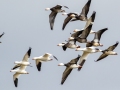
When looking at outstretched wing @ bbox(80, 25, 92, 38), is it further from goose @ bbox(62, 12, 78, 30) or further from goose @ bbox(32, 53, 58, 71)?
goose @ bbox(32, 53, 58, 71)

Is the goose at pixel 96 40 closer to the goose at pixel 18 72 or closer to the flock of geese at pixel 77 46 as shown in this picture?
the flock of geese at pixel 77 46

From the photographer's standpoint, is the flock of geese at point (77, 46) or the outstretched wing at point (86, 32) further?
the flock of geese at point (77, 46)

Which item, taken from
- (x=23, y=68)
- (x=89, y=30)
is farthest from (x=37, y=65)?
(x=89, y=30)

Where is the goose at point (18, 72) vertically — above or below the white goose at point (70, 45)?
below

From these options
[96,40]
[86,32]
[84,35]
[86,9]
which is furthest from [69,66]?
[86,9]

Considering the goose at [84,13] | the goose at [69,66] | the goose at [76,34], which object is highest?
the goose at [84,13]

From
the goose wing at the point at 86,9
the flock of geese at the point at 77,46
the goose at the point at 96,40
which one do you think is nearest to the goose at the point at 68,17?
the flock of geese at the point at 77,46

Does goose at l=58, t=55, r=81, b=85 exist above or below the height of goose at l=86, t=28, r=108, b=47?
below

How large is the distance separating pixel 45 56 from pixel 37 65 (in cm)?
86

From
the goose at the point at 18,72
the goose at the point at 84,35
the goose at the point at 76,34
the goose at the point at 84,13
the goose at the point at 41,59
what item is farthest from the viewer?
the goose at the point at 18,72

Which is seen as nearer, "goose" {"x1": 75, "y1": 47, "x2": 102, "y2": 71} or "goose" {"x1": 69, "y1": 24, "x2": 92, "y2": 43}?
"goose" {"x1": 69, "y1": 24, "x2": 92, "y2": 43}

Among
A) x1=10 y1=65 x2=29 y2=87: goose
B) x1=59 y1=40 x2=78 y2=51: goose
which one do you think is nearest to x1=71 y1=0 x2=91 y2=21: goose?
x1=59 y1=40 x2=78 y2=51: goose

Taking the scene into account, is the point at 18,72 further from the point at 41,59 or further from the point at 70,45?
the point at 70,45

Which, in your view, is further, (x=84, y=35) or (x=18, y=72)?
(x=18, y=72)
